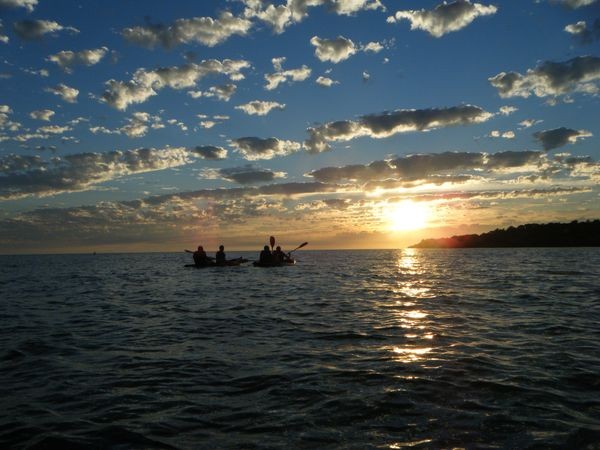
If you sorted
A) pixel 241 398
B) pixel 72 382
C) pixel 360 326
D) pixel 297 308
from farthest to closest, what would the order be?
pixel 297 308, pixel 360 326, pixel 72 382, pixel 241 398

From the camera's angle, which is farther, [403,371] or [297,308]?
[297,308]

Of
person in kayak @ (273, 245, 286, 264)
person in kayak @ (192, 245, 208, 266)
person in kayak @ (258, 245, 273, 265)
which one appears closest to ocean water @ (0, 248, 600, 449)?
person in kayak @ (192, 245, 208, 266)

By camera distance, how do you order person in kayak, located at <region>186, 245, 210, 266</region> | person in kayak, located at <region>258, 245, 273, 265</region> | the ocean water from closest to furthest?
the ocean water
person in kayak, located at <region>186, 245, 210, 266</region>
person in kayak, located at <region>258, 245, 273, 265</region>

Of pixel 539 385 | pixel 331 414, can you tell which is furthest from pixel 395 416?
pixel 539 385

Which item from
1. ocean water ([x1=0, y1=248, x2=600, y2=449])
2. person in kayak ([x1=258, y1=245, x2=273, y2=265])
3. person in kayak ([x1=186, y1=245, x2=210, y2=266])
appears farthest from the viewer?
person in kayak ([x1=258, y1=245, x2=273, y2=265])

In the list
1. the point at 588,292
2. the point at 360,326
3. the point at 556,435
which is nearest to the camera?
the point at 556,435

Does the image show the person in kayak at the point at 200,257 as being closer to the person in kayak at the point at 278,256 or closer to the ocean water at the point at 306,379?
the person in kayak at the point at 278,256

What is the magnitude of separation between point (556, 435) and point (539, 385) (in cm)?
233

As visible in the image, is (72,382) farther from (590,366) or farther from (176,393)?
(590,366)

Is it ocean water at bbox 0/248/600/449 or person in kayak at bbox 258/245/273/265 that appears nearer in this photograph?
ocean water at bbox 0/248/600/449

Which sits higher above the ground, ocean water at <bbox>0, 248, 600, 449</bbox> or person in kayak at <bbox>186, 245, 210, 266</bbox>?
person in kayak at <bbox>186, 245, 210, 266</bbox>

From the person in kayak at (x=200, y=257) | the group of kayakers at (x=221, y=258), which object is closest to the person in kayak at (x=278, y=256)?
the group of kayakers at (x=221, y=258)

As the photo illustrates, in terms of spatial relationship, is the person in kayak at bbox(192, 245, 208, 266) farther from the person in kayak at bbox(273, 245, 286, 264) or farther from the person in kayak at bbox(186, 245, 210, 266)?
the person in kayak at bbox(273, 245, 286, 264)

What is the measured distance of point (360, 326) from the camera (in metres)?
14.9
